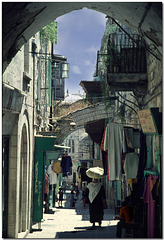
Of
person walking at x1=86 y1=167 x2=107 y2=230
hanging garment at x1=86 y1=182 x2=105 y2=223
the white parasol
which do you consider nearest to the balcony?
the white parasol

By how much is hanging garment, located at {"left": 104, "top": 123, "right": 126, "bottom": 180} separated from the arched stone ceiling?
3.29 meters

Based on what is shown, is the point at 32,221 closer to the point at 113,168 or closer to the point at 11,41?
the point at 113,168

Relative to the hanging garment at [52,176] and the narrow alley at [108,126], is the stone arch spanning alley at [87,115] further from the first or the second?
the narrow alley at [108,126]

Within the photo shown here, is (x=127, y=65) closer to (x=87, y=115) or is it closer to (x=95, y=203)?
(x=95, y=203)

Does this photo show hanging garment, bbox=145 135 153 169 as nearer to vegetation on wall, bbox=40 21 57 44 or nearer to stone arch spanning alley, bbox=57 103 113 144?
vegetation on wall, bbox=40 21 57 44

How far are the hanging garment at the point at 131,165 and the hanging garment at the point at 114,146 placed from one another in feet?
1.21

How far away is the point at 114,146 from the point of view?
31.9 feet

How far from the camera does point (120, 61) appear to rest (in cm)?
997

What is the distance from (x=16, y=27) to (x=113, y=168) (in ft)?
16.8

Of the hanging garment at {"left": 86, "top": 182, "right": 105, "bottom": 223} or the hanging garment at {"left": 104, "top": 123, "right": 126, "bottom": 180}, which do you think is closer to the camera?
the hanging garment at {"left": 104, "top": 123, "right": 126, "bottom": 180}

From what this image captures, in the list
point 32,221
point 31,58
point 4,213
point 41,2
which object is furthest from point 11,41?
point 32,221

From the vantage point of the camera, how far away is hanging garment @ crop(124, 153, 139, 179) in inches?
392

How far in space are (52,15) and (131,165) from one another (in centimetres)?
497

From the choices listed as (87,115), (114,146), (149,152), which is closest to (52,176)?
(87,115)
